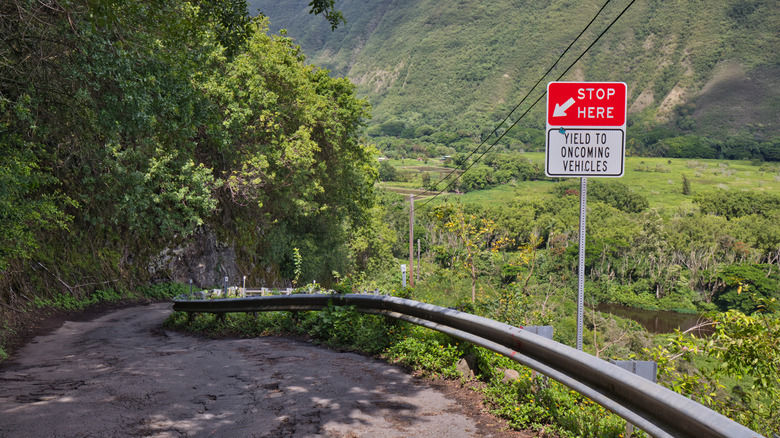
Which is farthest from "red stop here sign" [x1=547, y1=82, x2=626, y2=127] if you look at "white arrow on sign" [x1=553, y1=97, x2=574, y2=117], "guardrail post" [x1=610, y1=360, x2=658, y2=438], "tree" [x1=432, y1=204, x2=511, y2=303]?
"tree" [x1=432, y1=204, x2=511, y2=303]

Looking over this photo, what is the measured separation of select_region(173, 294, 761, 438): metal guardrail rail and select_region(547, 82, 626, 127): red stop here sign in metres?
1.82

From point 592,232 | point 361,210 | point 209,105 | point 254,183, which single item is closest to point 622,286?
point 592,232

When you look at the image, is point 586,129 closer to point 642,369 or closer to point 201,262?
point 642,369

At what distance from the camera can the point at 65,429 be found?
13.3ft

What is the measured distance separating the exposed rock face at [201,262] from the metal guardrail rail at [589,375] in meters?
23.1

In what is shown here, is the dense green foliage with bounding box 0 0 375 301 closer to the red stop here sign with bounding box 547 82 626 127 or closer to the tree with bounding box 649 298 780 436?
the red stop here sign with bounding box 547 82 626 127

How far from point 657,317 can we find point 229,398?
110126mm

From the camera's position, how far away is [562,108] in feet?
16.0

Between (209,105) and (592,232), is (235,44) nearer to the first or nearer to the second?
(209,105)

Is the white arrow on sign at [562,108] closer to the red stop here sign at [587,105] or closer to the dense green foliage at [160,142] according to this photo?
the red stop here sign at [587,105]

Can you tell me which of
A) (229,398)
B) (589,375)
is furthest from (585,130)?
(229,398)

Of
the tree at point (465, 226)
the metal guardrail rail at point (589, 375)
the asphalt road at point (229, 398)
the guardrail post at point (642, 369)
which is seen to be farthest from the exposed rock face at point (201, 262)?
the guardrail post at point (642, 369)

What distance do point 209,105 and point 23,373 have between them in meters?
6.30

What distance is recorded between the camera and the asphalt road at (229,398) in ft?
13.5
